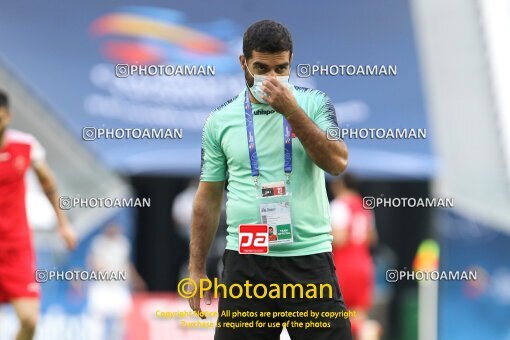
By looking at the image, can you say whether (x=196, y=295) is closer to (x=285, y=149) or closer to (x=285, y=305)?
(x=285, y=305)

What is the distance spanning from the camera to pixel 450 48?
17.4ft

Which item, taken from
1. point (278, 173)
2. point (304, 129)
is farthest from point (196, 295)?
point (304, 129)

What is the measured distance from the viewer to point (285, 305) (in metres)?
3.10

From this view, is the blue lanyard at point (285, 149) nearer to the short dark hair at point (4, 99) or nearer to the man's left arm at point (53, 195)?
the man's left arm at point (53, 195)

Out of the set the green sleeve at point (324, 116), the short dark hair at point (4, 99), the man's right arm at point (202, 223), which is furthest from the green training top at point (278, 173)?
the short dark hair at point (4, 99)

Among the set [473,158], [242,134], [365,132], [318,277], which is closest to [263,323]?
[318,277]

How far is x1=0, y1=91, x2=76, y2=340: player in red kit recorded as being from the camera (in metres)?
5.02

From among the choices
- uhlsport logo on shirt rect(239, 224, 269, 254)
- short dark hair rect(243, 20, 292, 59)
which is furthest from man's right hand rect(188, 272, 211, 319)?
short dark hair rect(243, 20, 292, 59)

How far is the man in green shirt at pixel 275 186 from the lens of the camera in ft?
10.1

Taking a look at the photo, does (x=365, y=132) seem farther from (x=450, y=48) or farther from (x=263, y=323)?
(x=263, y=323)

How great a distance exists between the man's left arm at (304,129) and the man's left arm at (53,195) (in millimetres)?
2384

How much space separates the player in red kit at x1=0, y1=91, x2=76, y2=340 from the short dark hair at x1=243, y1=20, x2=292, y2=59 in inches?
86.6

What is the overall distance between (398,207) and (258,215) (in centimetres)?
219

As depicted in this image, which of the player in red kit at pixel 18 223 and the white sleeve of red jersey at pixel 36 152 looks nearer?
the player in red kit at pixel 18 223
